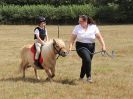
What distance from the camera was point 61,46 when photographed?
13.4m

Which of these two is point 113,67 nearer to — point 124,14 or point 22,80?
point 22,80

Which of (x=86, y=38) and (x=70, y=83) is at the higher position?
(x=86, y=38)

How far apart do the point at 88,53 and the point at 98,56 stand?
9.22 metres

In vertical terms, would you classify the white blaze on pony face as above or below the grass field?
above

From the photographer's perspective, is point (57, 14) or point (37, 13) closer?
point (57, 14)

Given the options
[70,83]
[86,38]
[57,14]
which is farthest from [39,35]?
[57,14]

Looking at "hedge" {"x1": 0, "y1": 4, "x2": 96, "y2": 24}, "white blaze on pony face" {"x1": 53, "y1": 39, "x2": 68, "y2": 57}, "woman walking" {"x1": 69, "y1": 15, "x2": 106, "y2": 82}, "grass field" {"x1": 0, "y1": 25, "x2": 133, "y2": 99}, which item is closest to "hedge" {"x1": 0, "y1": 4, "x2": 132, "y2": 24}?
"hedge" {"x1": 0, "y1": 4, "x2": 96, "y2": 24}

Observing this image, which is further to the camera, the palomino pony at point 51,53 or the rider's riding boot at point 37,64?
the rider's riding boot at point 37,64

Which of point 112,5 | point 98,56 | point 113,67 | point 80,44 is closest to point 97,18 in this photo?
point 112,5

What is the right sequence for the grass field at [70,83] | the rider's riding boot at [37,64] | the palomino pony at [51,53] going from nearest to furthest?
the grass field at [70,83] < the palomino pony at [51,53] < the rider's riding boot at [37,64]

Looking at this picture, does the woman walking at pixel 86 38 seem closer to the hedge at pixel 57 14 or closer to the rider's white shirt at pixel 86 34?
the rider's white shirt at pixel 86 34

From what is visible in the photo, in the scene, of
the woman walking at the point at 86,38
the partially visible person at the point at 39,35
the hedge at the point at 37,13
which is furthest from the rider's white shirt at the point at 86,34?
the hedge at the point at 37,13

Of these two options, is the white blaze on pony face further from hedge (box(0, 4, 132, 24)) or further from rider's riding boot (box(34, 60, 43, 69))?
hedge (box(0, 4, 132, 24))

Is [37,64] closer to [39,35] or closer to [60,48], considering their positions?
[39,35]
